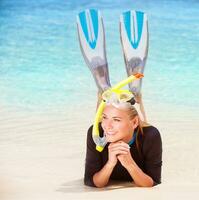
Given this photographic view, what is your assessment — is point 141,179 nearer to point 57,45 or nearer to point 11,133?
point 11,133

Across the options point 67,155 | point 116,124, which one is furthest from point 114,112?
point 67,155

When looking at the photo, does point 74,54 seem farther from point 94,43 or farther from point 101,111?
point 101,111

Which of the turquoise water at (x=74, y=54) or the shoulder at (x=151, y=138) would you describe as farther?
the turquoise water at (x=74, y=54)

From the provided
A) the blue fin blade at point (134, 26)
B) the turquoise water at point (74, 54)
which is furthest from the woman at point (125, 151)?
the turquoise water at point (74, 54)

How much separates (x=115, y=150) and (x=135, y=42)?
45 cm

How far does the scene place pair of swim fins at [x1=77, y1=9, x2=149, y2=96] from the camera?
305 centimetres

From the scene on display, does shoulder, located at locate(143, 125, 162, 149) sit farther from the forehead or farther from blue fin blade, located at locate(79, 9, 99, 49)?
blue fin blade, located at locate(79, 9, 99, 49)

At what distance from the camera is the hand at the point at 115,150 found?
281 centimetres

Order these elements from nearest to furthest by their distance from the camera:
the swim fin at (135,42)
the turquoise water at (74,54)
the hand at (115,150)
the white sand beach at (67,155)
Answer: the hand at (115,150)
the white sand beach at (67,155)
the swim fin at (135,42)
the turquoise water at (74,54)

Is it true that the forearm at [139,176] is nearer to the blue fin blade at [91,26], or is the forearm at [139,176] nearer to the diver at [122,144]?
the diver at [122,144]

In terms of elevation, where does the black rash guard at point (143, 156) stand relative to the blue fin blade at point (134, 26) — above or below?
below

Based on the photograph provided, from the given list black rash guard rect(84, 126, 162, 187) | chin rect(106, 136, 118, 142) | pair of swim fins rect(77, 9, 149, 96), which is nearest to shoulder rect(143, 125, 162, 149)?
black rash guard rect(84, 126, 162, 187)

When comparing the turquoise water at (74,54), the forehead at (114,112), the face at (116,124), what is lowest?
the face at (116,124)

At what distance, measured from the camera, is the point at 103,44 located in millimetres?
3070
